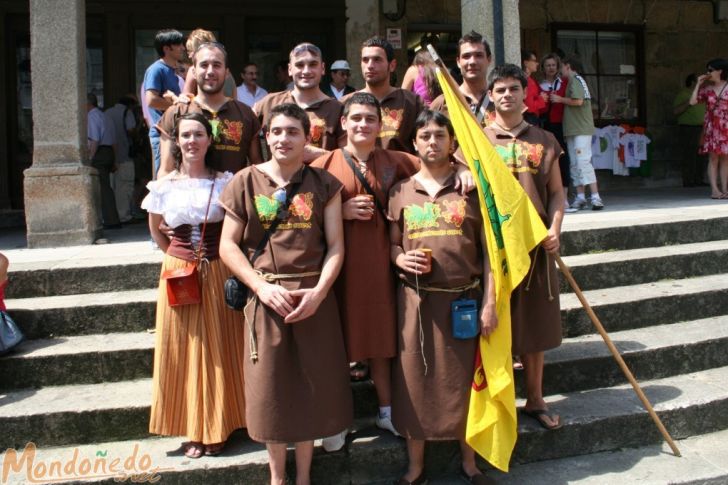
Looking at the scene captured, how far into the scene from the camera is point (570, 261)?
204 inches

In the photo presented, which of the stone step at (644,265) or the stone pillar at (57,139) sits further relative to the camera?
the stone pillar at (57,139)

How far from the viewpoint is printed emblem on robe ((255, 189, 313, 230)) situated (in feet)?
10.3

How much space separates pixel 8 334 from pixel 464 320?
277 cm

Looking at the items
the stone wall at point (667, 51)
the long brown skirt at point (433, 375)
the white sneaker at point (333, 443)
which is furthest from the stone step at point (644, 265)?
the stone wall at point (667, 51)

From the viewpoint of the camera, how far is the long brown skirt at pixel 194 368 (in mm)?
3385

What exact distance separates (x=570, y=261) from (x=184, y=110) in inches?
124

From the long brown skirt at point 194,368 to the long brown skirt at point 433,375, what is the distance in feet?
2.91

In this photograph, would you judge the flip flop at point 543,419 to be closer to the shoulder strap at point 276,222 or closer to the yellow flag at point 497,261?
the yellow flag at point 497,261

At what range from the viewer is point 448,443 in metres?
3.53

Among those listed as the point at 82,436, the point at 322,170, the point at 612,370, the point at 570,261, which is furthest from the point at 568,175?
the point at 82,436

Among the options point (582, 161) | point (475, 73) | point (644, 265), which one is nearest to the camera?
point (475, 73)

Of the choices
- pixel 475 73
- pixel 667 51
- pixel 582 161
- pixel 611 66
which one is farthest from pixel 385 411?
pixel 667 51

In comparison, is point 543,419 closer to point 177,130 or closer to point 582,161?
point 177,130

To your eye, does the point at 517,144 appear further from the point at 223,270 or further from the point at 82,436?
the point at 82,436
